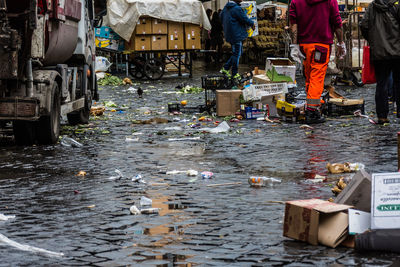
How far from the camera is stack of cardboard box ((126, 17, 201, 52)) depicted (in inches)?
989

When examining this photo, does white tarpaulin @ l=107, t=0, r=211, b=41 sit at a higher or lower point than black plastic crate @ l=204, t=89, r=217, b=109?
higher

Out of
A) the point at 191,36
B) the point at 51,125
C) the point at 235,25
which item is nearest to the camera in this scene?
the point at 51,125

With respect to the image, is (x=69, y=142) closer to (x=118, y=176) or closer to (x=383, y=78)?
(x=118, y=176)

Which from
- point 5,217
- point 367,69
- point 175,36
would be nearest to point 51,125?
point 367,69

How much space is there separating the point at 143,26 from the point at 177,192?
1884 centimetres

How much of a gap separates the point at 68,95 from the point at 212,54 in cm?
2613

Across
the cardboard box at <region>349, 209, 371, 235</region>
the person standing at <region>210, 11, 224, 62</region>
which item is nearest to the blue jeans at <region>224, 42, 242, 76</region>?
the cardboard box at <region>349, 209, 371, 235</region>

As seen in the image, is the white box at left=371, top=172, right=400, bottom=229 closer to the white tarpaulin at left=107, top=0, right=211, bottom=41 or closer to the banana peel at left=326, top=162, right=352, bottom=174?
the banana peel at left=326, top=162, right=352, bottom=174

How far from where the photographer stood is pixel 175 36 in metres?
25.5

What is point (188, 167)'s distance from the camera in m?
8.27

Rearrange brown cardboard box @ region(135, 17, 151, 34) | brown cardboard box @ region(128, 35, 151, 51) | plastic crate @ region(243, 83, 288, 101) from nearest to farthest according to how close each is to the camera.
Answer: plastic crate @ region(243, 83, 288, 101)
brown cardboard box @ region(128, 35, 151, 51)
brown cardboard box @ region(135, 17, 151, 34)

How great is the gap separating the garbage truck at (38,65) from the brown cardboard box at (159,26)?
1257 centimetres

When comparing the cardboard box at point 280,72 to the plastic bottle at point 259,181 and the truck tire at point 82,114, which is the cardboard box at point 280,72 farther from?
the plastic bottle at point 259,181

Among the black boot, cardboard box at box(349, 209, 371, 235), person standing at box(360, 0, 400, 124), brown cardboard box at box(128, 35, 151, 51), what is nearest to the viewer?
cardboard box at box(349, 209, 371, 235)
